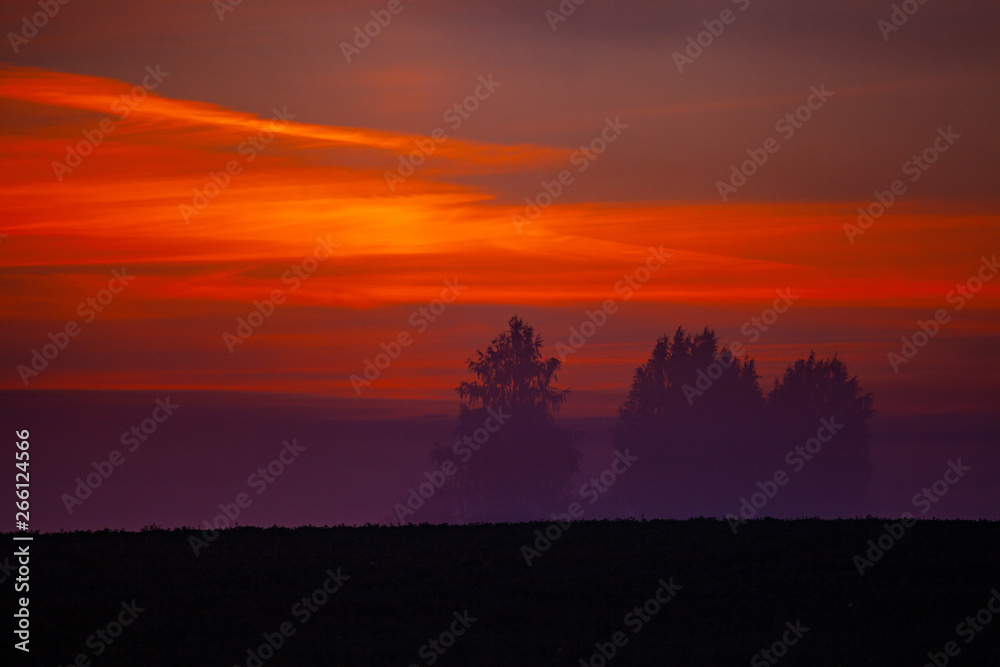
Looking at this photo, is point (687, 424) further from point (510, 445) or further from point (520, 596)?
point (520, 596)

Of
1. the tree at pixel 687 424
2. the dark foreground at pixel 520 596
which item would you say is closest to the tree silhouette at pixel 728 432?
the tree at pixel 687 424

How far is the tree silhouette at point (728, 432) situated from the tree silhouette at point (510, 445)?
11256mm

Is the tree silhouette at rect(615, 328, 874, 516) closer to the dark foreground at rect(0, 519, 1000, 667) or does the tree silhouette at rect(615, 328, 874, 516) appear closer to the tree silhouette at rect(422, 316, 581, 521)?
the tree silhouette at rect(422, 316, 581, 521)

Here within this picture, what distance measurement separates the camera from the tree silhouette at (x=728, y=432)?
8200 centimetres

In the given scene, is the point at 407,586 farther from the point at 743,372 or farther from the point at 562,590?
the point at 743,372

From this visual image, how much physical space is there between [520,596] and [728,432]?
6357 centimetres

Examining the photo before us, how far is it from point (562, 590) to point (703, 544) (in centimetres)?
441

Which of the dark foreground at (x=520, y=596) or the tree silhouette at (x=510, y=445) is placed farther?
the tree silhouette at (x=510, y=445)

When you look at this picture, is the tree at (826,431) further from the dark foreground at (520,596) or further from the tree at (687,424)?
the dark foreground at (520,596)

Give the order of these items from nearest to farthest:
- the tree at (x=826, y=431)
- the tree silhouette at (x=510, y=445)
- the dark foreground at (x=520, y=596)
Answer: the dark foreground at (x=520, y=596), the tree silhouette at (x=510, y=445), the tree at (x=826, y=431)

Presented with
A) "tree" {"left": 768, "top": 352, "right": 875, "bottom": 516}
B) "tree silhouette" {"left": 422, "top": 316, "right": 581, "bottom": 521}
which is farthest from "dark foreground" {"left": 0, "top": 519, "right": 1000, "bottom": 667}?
"tree" {"left": 768, "top": 352, "right": 875, "bottom": 516}

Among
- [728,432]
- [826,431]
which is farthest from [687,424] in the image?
[826,431]

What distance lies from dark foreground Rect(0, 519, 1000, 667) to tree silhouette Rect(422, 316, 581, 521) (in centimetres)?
4308

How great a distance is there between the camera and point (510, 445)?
72.2 m
